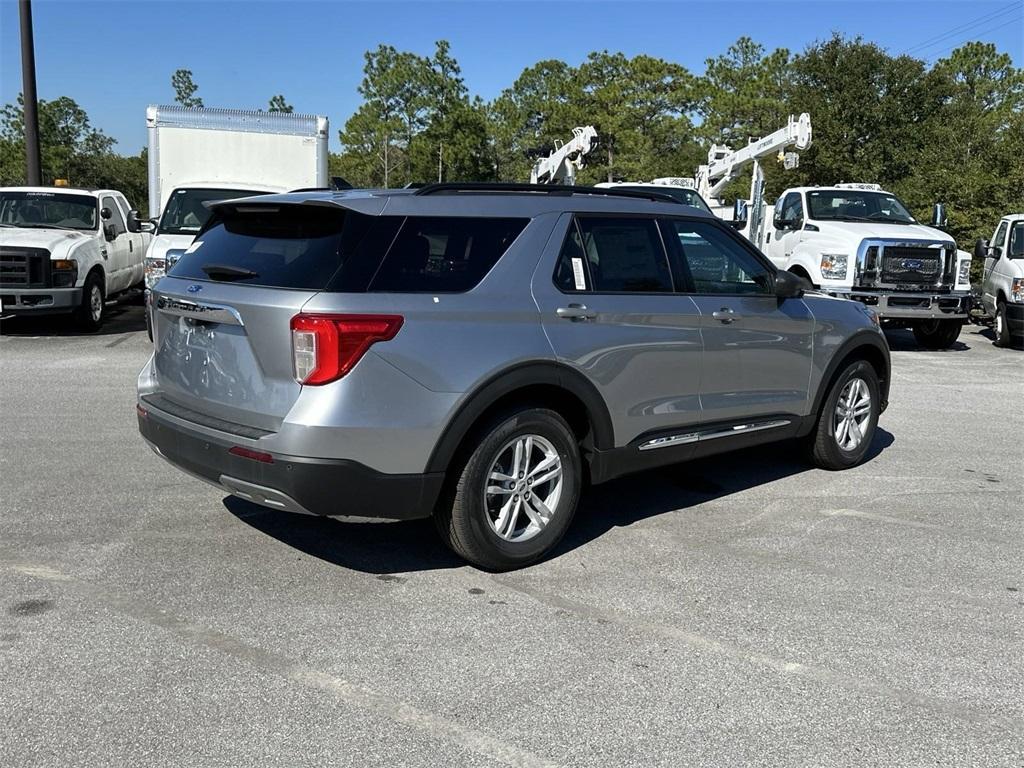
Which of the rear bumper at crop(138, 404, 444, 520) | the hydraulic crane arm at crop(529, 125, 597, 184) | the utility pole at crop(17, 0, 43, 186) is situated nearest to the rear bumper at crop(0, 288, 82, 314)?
the utility pole at crop(17, 0, 43, 186)

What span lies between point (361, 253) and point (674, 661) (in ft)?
6.89

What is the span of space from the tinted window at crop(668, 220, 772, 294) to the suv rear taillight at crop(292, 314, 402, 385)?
85.0 inches

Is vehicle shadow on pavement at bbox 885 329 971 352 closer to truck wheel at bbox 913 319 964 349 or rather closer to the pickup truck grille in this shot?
truck wheel at bbox 913 319 964 349

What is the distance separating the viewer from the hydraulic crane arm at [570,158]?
62.8 ft

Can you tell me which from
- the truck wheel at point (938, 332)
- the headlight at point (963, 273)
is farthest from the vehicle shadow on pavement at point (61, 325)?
the headlight at point (963, 273)

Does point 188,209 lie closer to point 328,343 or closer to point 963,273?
point 328,343

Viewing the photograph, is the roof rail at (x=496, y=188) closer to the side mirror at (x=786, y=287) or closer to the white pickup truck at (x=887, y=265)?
the side mirror at (x=786, y=287)

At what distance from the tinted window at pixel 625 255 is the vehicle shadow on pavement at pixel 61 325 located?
9866 mm

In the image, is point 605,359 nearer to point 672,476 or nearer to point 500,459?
point 500,459

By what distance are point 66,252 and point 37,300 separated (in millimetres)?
731

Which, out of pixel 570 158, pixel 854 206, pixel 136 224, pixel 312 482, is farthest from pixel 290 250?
pixel 570 158

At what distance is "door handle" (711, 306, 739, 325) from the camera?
5410 millimetres

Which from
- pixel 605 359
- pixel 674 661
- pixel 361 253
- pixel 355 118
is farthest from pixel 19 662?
pixel 355 118

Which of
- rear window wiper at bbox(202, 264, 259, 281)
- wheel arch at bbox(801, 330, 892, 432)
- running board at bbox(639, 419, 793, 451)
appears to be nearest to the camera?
rear window wiper at bbox(202, 264, 259, 281)
